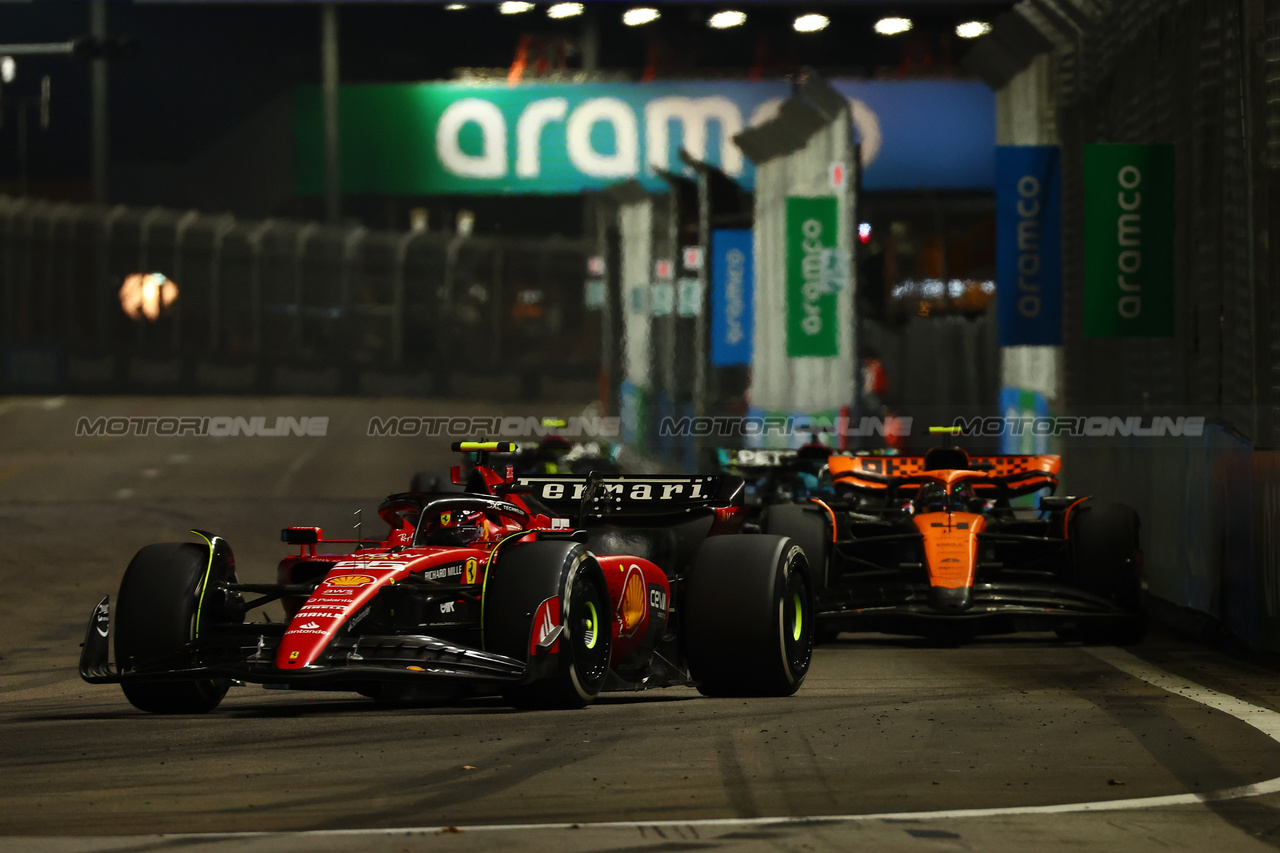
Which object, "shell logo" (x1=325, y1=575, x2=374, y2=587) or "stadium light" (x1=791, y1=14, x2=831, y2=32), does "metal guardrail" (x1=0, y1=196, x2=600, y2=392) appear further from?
"shell logo" (x1=325, y1=575, x2=374, y2=587)

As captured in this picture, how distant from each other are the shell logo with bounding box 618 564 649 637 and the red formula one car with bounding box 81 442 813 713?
10 millimetres

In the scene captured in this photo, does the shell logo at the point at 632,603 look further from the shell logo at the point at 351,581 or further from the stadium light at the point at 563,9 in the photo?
the stadium light at the point at 563,9

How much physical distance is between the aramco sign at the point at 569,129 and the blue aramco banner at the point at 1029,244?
33.0 m

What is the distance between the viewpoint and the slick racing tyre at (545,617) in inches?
343

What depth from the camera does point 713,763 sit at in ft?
24.4

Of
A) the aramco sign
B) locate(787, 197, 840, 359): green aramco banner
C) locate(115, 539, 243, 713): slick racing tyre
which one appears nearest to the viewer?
locate(115, 539, 243, 713): slick racing tyre

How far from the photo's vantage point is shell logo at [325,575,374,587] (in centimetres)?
868

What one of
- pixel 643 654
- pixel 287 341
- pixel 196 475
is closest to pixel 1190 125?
pixel 643 654

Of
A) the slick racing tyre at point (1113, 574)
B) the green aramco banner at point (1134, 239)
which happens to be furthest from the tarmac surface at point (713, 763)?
the green aramco banner at point (1134, 239)

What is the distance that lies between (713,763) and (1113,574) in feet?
19.2

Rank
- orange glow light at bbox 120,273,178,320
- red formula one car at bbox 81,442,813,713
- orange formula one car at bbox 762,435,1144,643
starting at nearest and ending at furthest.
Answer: red formula one car at bbox 81,442,813,713, orange formula one car at bbox 762,435,1144,643, orange glow light at bbox 120,273,178,320

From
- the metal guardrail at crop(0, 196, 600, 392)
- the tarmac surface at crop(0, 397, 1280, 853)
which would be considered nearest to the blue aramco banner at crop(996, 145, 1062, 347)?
the tarmac surface at crop(0, 397, 1280, 853)
